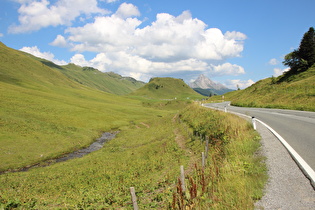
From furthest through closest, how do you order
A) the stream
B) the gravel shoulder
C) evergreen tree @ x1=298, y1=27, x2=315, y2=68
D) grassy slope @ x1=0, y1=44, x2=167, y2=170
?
evergreen tree @ x1=298, y1=27, x2=315, y2=68 < grassy slope @ x1=0, y1=44, x2=167, y2=170 < the stream < the gravel shoulder

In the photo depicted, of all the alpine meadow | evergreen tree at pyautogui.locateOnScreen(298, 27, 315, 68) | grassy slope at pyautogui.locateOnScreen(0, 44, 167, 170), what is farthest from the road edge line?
evergreen tree at pyautogui.locateOnScreen(298, 27, 315, 68)

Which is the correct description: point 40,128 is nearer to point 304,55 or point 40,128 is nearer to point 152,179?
point 152,179

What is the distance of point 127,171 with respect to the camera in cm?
2156

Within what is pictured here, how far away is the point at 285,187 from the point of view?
7.33 m

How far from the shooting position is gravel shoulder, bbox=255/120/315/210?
20.7ft

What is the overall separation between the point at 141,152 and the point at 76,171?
9.60 meters

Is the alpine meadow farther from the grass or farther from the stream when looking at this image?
the stream

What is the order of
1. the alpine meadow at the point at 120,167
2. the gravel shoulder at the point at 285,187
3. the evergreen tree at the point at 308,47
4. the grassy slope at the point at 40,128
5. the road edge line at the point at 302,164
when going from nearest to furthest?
the gravel shoulder at the point at 285,187 < the road edge line at the point at 302,164 < the alpine meadow at the point at 120,167 < the grassy slope at the point at 40,128 < the evergreen tree at the point at 308,47


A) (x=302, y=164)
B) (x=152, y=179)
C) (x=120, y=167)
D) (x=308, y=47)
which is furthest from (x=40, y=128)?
(x=308, y=47)

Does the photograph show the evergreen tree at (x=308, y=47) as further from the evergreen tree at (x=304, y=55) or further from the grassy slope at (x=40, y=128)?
the grassy slope at (x=40, y=128)

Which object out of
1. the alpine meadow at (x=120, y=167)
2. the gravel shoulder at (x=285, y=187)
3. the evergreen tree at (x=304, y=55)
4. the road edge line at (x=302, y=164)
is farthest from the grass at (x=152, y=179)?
the evergreen tree at (x=304, y=55)

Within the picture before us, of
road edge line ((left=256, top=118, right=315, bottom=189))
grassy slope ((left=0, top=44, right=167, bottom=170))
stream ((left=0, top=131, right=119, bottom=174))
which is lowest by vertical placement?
stream ((left=0, top=131, right=119, bottom=174))

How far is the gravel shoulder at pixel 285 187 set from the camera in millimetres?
6316

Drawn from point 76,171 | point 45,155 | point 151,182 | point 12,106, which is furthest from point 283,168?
point 12,106
